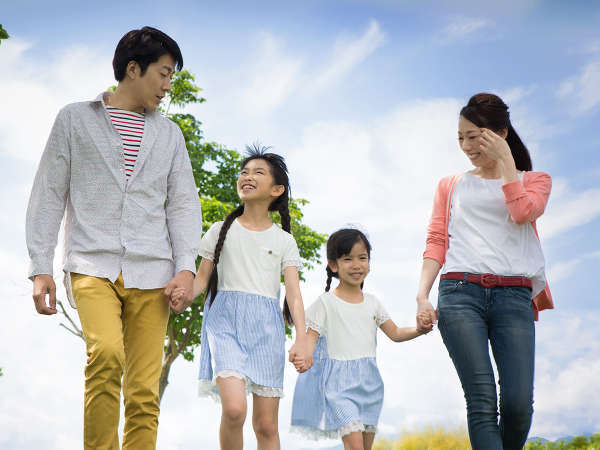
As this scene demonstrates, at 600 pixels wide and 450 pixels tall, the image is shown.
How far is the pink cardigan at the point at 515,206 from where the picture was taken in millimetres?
4391

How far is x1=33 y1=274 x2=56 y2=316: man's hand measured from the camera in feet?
12.7

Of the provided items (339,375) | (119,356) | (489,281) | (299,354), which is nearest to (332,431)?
(339,375)

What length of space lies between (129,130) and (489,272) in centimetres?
249

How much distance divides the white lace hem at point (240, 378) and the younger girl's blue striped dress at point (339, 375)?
36.0 inches

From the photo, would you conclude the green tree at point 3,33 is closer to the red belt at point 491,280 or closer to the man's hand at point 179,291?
the man's hand at point 179,291

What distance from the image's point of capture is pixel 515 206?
4391 millimetres

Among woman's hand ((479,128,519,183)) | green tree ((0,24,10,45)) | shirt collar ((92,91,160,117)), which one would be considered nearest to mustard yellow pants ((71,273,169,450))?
shirt collar ((92,91,160,117))

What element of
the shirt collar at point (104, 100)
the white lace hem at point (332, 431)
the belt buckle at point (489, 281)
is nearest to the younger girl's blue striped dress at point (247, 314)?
the white lace hem at point (332, 431)

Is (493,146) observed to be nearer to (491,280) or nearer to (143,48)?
(491,280)

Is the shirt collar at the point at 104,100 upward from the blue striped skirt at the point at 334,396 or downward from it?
upward

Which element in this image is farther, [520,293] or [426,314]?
[426,314]

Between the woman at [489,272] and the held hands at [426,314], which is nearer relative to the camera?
the woman at [489,272]

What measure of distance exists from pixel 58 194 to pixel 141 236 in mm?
582

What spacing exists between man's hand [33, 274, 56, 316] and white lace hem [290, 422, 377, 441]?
8.54 feet
